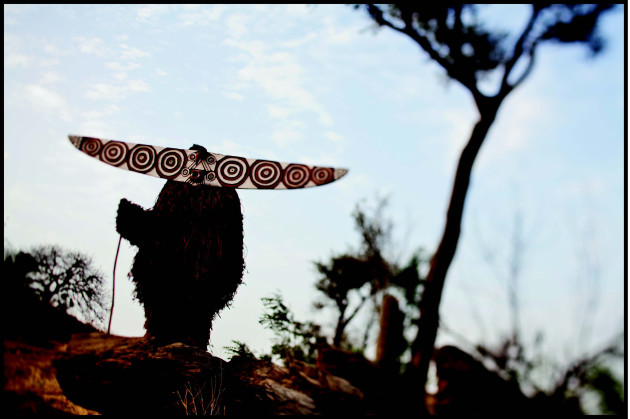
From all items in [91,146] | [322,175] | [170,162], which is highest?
[91,146]

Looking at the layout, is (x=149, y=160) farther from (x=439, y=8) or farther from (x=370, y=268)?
(x=370, y=268)

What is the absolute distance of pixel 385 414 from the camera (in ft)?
11.8

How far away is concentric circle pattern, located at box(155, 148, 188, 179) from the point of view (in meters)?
3.96

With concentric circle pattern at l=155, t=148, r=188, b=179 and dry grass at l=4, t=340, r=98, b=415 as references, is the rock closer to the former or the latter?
concentric circle pattern at l=155, t=148, r=188, b=179

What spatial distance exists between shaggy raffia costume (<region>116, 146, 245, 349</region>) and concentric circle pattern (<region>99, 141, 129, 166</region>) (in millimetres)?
383

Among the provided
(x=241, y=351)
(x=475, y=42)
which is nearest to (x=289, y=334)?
(x=241, y=351)

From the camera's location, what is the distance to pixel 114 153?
3.97 meters

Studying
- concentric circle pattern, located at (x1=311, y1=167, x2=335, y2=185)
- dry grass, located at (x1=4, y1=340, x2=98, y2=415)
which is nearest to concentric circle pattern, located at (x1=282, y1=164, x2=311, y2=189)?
concentric circle pattern, located at (x1=311, y1=167, x2=335, y2=185)

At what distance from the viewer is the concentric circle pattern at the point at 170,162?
3957 millimetres

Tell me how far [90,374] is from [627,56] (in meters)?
5.62

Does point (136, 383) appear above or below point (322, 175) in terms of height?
below

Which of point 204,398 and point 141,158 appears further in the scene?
point 141,158

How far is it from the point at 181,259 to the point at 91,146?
1367mm

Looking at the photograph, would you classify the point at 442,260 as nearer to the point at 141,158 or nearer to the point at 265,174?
the point at 265,174
